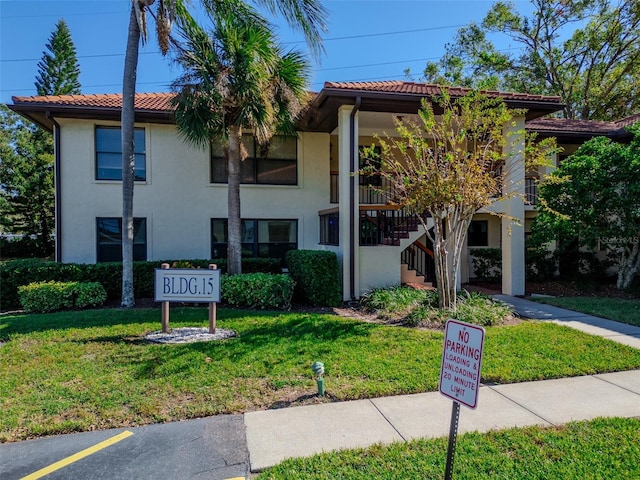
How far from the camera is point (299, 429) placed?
3.79m

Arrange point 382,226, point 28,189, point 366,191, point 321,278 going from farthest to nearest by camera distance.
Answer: point 28,189, point 366,191, point 382,226, point 321,278

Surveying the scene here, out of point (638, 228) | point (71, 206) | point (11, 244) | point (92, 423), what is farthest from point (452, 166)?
point (11, 244)

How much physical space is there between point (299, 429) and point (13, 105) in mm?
12090

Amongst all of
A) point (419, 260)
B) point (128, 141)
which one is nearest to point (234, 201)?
point (128, 141)

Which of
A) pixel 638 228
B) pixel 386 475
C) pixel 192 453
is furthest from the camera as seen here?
pixel 638 228

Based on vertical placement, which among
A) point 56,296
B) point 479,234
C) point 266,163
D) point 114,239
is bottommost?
point 56,296

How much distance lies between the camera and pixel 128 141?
9.20 metres

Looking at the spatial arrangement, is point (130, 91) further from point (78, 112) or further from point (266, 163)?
point (266, 163)

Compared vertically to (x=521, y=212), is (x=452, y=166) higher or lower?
higher

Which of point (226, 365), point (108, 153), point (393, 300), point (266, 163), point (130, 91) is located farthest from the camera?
point (266, 163)

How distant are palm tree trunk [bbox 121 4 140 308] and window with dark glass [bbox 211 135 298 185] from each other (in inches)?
136

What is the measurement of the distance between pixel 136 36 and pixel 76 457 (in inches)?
364

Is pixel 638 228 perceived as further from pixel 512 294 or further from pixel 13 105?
pixel 13 105

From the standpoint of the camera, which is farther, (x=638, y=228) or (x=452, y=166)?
(x=638, y=228)
